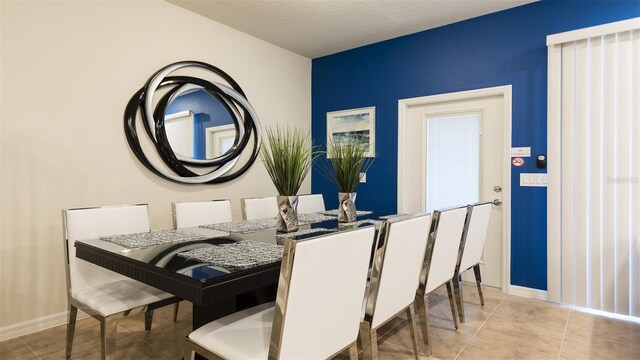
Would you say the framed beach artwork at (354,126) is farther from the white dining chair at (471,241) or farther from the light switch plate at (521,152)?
the white dining chair at (471,241)

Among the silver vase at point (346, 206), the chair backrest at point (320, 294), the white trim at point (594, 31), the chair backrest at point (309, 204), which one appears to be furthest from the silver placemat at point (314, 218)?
the white trim at point (594, 31)

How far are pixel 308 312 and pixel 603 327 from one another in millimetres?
2507

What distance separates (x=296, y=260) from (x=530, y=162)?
2805 mm

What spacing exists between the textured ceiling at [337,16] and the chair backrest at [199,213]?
1812mm

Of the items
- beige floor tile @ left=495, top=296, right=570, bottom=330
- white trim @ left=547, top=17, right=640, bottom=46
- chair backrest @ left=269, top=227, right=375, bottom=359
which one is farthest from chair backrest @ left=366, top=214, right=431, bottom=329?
white trim @ left=547, top=17, right=640, bottom=46

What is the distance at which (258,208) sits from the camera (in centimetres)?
303

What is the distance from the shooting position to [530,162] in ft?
10.2

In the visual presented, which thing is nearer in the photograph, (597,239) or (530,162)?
(597,239)

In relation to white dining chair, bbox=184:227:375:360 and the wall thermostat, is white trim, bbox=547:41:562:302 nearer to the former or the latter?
the wall thermostat

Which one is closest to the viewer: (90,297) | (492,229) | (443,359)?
(90,297)

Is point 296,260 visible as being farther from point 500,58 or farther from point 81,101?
point 500,58

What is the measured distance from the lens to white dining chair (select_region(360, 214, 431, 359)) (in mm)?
1568

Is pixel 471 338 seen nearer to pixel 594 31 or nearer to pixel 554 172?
pixel 554 172

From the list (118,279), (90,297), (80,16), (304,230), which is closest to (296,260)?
(304,230)
